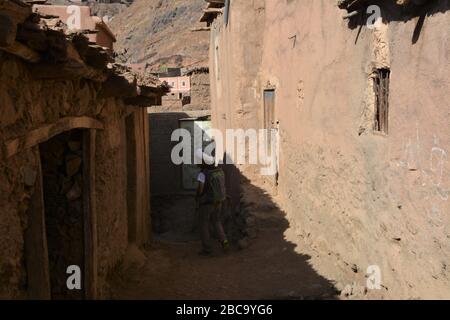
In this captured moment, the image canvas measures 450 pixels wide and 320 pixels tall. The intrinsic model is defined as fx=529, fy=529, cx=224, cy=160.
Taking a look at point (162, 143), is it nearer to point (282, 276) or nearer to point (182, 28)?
point (282, 276)

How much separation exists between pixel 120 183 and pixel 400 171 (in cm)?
347

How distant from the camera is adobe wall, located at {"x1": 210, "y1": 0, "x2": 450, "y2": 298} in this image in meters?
4.25

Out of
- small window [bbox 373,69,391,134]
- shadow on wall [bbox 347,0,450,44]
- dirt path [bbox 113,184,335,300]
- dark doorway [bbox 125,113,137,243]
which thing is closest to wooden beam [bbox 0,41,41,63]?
shadow on wall [bbox 347,0,450,44]

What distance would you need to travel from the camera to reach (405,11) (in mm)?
4625

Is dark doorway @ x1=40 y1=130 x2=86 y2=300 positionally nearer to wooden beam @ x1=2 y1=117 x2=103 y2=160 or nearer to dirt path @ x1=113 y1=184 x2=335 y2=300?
wooden beam @ x1=2 y1=117 x2=103 y2=160

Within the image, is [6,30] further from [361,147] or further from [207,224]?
[207,224]

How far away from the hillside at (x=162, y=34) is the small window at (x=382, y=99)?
29.6 m

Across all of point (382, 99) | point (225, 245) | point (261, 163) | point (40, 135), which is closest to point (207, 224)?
point (225, 245)

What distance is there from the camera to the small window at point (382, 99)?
5.31 meters

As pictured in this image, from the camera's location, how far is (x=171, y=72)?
30.5 meters

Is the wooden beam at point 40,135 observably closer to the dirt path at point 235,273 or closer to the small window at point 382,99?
the dirt path at point 235,273

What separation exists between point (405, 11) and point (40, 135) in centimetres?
322

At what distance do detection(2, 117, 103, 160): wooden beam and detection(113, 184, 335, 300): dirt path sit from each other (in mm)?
2298
